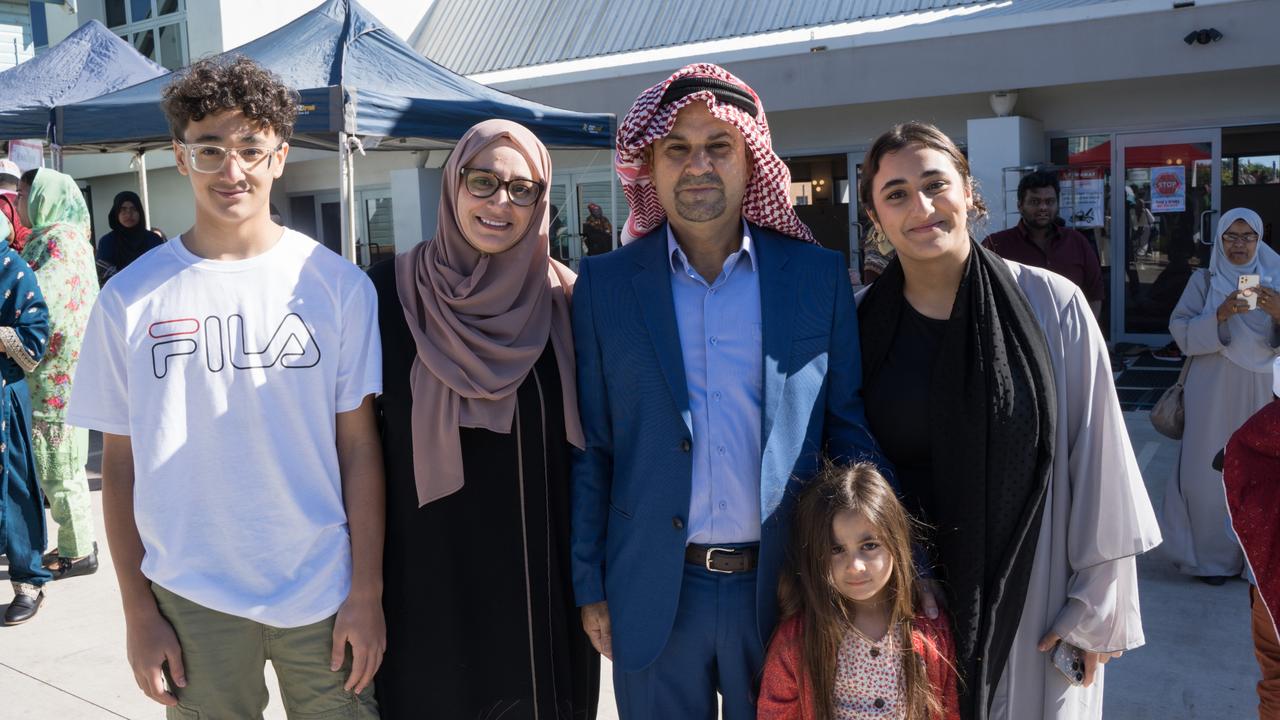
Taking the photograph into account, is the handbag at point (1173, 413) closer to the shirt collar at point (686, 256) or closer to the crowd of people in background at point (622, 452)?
the crowd of people in background at point (622, 452)

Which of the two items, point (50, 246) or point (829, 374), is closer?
point (829, 374)

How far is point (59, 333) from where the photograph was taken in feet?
15.7

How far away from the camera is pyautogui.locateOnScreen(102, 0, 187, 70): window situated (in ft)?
51.7

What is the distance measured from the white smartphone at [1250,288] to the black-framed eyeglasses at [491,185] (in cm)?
351

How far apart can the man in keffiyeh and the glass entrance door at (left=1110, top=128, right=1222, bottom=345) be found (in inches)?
371

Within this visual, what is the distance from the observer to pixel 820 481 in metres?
2.19

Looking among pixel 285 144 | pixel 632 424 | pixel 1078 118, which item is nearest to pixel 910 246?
pixel 632 424

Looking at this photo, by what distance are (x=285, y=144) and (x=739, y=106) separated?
1.05m

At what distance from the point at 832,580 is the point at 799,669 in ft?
0.66

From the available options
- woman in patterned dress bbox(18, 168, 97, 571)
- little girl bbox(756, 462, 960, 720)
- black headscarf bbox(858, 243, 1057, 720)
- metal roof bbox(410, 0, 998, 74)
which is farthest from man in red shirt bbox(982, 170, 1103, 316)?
metal roof bbox(410, 0, 998, 74)

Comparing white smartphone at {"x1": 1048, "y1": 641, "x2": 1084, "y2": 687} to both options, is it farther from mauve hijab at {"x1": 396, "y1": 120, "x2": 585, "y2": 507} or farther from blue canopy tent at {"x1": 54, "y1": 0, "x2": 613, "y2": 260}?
blue canopy tent at {"x1": 54, "y1": 0, "x2": 613, "y2": 260}

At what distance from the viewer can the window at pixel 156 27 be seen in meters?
15.8

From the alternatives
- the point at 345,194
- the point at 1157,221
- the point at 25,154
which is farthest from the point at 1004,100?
the point at 25,154

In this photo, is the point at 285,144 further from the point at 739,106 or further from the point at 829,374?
the point at 829,374
